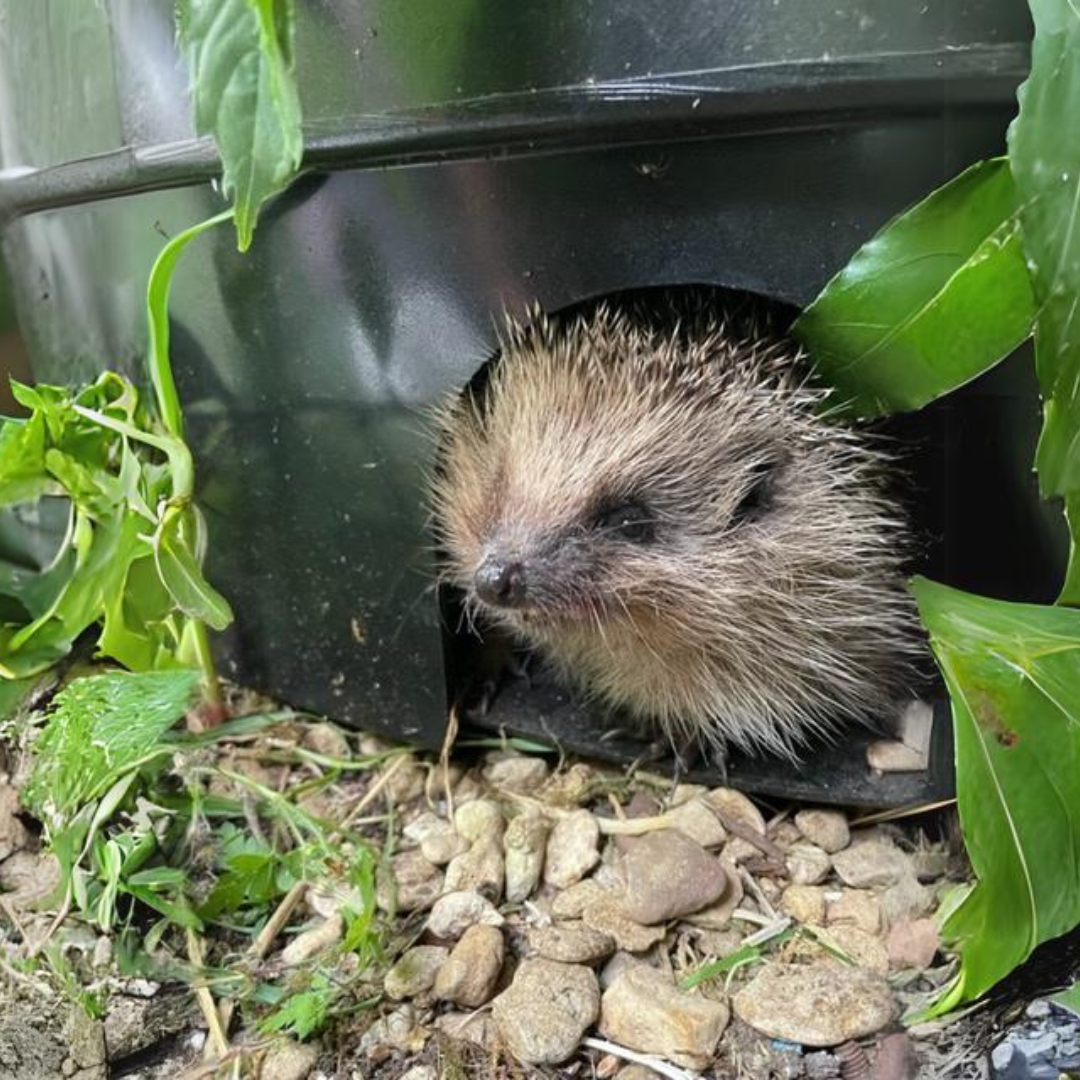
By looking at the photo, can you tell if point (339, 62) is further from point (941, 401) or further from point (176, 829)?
point (176, 829)

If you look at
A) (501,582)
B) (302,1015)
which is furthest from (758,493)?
(302,1015)

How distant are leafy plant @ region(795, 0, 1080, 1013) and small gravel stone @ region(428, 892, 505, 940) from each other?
1.90 ft

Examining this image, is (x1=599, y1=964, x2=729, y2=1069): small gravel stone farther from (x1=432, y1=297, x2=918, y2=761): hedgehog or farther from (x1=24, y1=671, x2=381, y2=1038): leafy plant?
(x1=432, y1=297, x2=918, y2=761): hedgehog

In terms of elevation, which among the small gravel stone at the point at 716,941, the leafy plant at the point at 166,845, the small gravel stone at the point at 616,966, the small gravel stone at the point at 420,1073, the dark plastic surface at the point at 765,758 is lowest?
the small gravel stone at the point at 716,941

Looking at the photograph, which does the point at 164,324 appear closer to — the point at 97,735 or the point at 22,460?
the point at 22,460

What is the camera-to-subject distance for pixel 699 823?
67.6 inches

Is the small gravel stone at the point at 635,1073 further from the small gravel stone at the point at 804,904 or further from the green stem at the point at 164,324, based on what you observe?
the green stem at the point at 164,324

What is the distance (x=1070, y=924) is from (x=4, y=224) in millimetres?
1983

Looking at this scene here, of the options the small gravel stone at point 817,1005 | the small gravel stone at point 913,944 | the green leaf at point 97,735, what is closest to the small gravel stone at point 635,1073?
the small gravel stone at point 817,1005

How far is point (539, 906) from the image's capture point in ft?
5.30

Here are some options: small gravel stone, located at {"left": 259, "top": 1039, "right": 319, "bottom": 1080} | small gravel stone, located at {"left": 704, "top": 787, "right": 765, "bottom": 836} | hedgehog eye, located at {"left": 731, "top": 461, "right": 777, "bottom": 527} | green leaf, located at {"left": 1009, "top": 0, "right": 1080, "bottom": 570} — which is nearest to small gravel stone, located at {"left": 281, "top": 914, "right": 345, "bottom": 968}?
small gravel stone, located at {"left": 259, "top": 1039, "right": 319, "bottom": 1080}

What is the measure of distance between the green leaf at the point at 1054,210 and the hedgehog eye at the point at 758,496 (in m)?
0.59

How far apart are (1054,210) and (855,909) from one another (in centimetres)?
95

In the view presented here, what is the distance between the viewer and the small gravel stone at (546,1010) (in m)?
1.34
